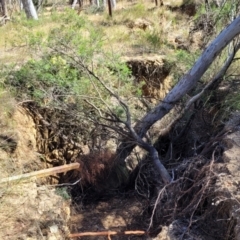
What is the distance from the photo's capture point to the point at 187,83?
623 cm

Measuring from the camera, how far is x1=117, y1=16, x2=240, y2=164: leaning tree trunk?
5781 mm

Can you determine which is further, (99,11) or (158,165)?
(99,11)

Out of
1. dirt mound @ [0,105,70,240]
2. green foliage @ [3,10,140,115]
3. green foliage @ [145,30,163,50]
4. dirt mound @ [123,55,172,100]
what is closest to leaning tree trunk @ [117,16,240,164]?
green foliage @ [3,10,140,115]

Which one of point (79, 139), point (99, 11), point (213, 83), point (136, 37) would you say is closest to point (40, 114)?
point (79, 139)

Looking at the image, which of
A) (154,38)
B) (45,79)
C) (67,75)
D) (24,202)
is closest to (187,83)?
(67,75)

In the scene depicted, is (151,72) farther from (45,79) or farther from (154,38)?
(45,79)

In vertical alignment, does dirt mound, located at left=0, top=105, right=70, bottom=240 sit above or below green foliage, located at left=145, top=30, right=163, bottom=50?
below

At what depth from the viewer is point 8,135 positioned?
20.1 feet

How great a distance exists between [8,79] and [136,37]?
447 centimetres

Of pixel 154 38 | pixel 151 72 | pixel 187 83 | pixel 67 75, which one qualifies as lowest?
pixel 151 72

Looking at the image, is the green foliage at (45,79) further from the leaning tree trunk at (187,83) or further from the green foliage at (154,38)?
the green foliage at (154,38)

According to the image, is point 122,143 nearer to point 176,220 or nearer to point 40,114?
point 40,114

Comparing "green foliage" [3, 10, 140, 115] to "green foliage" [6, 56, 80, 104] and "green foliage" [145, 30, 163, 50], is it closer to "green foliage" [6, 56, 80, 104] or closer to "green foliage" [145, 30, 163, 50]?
"green foliage" [6, 56, 80, 104]

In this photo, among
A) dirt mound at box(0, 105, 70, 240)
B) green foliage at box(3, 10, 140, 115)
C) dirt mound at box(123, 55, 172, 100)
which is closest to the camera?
dirt mound at box(0, 105, 70, 240)
